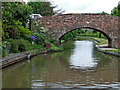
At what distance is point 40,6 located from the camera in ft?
171

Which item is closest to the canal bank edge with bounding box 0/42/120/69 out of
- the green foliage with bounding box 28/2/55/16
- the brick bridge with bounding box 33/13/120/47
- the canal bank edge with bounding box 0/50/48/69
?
the canal bank edge with bounding box 0/50/48/69

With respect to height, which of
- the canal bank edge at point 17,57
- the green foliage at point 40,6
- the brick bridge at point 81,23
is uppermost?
the green foliage at point 40,6

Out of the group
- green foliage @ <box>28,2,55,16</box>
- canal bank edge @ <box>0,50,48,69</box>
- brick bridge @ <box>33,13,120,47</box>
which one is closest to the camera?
canal bank edge @ <box>0,50,48,69</box>

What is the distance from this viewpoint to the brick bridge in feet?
85.1

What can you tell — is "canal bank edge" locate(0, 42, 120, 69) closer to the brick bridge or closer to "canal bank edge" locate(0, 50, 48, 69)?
"canal bank edge" locate(0, 50, 48, 69)

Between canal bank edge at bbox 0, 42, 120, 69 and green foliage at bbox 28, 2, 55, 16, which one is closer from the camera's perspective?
canal bank edge at bbox 0, 42, 120, 69

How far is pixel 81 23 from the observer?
2605cm

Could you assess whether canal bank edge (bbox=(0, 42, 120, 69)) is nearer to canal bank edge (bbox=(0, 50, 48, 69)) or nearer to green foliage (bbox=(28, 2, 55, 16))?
canal bank edge (bbox=(0, 50, 48, 69))

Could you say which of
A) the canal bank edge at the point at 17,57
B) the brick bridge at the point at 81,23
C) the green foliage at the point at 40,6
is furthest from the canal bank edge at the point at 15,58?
the green foliage at the point at 40,6

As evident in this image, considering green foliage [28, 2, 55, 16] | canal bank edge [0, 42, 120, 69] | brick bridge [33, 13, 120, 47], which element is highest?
green foliage [28, 2, 55, 16]

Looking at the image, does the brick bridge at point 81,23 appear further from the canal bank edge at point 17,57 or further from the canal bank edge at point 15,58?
the canal bank edge at point 15,58

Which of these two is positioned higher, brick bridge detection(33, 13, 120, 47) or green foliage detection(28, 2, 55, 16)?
green foliage detection(28, 2, 55, 16)

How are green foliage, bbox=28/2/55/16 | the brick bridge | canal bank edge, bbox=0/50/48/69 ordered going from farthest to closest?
green foliage, bbox=28/2/55/16, the brick bridge, canal bank edge, bbox=0/50/48/69

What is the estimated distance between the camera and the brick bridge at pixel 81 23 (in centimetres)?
2595
